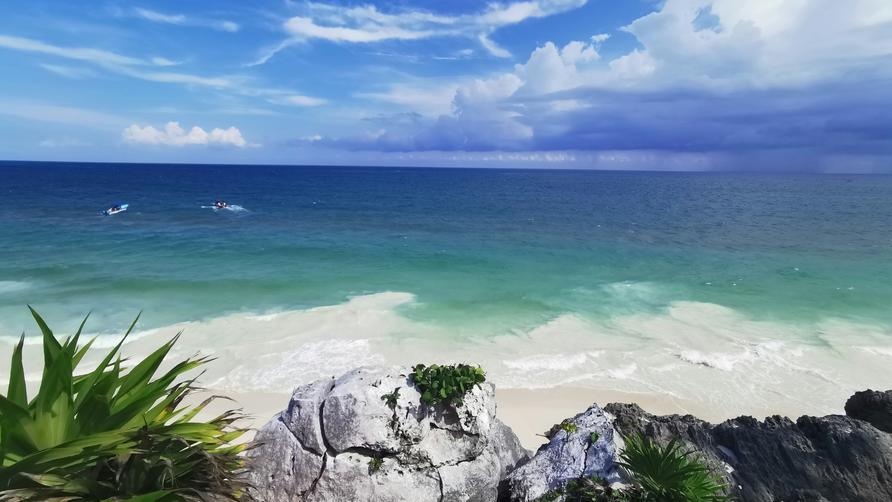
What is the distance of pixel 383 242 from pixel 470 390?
106 feet

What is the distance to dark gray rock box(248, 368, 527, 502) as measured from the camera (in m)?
6.70

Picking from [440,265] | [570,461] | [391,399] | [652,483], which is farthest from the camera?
[440,265]

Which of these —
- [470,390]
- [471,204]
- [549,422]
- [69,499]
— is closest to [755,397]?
[549,422]

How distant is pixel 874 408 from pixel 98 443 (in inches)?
418

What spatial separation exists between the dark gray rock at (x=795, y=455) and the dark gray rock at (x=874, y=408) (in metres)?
1.26

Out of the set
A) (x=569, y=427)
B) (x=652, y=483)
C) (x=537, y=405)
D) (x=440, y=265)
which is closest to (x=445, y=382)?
(x=569, y=427)

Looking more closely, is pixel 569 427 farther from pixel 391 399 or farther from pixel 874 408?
pixel 874 408

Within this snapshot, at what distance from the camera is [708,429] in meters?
7.43

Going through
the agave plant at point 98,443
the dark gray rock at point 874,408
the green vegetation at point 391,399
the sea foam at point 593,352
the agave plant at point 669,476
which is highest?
the agave plant at point 98,443

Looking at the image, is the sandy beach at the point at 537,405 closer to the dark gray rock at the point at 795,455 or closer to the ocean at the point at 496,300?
the ocean at the point at 496,300

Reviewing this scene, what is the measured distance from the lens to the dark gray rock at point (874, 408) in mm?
7879

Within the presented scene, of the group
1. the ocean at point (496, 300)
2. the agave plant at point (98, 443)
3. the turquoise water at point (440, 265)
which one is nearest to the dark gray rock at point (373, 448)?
the agave plant at point (98, 443)

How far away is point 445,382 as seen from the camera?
701 cm

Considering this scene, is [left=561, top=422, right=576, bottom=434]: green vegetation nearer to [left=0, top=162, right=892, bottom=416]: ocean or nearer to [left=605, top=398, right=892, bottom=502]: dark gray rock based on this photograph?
[left=605, top=398, right=892, bottom=502]: dark gray rock
